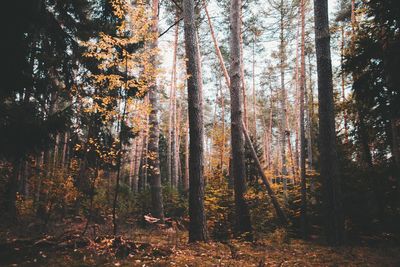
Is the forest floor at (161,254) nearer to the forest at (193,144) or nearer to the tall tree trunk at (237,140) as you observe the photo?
the forest at (193,144)

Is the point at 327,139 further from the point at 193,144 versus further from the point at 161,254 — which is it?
the point at 161,254

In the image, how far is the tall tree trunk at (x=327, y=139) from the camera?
19.6 ft

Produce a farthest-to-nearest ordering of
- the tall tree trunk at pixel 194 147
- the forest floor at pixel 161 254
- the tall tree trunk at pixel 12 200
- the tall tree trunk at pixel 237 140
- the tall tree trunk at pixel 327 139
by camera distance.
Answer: the tall tree trunk at pixel 12 200 → the tall tree trunk at pixel 237 140 → the tall tree trunk at pixel 194 147 → the tall tree trunk at pixel 327 139 → the forest floor at pixel 161 254

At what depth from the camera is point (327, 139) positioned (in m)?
6.25

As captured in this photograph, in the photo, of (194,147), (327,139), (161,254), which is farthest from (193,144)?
(327,139)

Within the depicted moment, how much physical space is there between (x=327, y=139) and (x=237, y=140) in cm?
225

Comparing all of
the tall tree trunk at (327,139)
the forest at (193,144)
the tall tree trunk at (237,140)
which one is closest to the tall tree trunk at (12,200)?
the forest at (193,144)

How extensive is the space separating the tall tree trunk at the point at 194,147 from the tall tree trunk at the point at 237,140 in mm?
1305

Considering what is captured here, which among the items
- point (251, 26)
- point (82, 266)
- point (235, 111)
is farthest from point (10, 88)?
point (251, 26)

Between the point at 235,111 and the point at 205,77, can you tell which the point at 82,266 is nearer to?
the point at 235,111

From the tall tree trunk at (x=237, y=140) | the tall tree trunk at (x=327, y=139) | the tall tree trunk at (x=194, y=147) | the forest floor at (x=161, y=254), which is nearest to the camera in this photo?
the forest floor at (x=161, y=254)

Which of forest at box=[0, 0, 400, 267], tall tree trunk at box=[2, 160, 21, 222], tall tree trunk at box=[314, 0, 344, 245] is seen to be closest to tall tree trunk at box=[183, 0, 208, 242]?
forest at box=[0, 0, 400, 267]

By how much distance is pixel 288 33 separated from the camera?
16094 mm

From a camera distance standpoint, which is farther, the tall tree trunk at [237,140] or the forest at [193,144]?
the tall tree trunk at [237,140]
